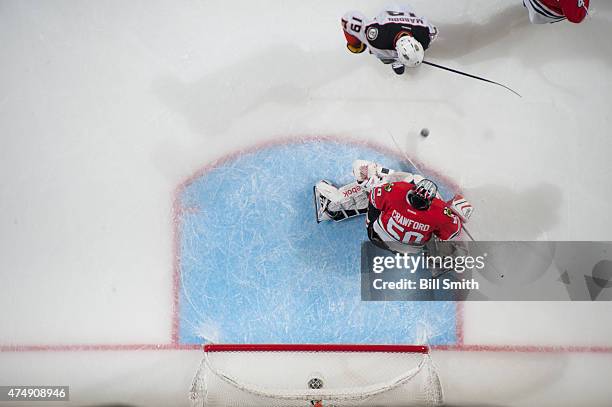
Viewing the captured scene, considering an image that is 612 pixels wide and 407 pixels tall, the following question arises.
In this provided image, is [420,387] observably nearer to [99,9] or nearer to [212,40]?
[212,40]

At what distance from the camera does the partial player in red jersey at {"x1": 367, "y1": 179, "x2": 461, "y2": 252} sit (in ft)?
10.8

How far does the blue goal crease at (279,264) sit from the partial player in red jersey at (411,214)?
399mm

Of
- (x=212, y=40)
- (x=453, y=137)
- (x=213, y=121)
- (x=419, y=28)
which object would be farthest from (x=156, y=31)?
(x=453, y=137)

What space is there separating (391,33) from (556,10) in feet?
3.19

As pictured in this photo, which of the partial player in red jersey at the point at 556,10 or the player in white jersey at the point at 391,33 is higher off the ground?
the player in white jersey at the point at 391,33

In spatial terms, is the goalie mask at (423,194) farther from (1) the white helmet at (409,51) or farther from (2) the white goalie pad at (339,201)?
(1) the white helmet at (409,51)

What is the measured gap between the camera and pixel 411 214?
3.33 m

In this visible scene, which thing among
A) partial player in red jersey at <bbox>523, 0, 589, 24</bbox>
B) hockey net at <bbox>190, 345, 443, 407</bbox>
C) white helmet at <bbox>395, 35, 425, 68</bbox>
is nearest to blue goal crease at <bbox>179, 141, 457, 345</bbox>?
hockey net at <bbox>190, 345, 443, 407</bbox>

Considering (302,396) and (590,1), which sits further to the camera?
(590,1)

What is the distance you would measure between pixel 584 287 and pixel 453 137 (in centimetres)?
123

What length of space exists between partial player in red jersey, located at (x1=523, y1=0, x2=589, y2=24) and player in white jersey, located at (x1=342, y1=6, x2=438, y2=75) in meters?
0.59

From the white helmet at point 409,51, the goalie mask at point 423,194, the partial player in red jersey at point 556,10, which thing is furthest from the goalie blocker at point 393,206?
the partial player in red jersey at point 556,10

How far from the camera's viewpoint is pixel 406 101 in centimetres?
386

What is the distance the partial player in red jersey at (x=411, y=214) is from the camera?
129 inches
